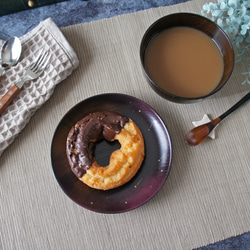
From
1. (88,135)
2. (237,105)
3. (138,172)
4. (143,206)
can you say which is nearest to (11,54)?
(88,135)

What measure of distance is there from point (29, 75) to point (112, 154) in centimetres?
46

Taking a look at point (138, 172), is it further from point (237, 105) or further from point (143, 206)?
point (237, 105)

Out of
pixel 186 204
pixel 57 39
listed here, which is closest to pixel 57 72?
pixel 57 39

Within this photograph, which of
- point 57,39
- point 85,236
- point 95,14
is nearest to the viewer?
point 85,236

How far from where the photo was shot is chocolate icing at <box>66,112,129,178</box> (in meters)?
0.92

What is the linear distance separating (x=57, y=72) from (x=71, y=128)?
0.77 ft

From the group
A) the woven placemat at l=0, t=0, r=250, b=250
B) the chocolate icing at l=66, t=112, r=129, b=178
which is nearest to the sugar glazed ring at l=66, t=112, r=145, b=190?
the chocolate icing at l=66, t=112, r=129, b=178

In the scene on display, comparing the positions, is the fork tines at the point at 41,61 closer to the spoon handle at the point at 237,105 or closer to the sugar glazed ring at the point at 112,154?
the sugar glazed ring at the point at 112,154

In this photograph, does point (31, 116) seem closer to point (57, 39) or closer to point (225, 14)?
point (57, 39)

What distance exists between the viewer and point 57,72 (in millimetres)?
1028

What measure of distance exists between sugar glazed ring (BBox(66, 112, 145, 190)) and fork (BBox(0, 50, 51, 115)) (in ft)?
0.90

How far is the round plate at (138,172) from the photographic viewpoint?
36.3 inches

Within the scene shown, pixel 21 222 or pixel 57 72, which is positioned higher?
pixel 57 72

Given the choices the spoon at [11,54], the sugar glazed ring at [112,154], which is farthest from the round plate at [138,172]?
the spoon at [11,54]
